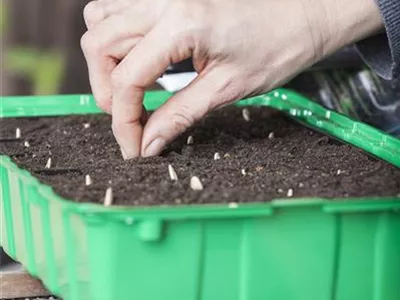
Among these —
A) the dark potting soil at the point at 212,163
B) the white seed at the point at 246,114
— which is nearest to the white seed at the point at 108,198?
the dark potting soil at the point at 212,163

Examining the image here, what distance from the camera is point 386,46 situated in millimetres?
1229

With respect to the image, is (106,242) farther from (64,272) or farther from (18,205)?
(18,205)

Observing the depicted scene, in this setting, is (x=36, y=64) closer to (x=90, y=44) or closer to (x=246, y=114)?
(x=246, y=114)

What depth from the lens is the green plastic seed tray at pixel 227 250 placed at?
84 cm

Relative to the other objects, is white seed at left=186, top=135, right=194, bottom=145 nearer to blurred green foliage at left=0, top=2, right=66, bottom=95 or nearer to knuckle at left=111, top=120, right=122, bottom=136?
knuckle at left=111, top=120, right=122, bottom=136

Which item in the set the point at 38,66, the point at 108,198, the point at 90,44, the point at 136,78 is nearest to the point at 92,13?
the point at 90,44

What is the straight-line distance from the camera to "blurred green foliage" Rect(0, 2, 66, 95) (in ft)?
11.1

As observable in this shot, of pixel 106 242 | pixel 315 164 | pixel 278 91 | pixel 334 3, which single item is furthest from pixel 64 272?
pixel 278 91

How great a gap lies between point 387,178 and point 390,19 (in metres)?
0.21

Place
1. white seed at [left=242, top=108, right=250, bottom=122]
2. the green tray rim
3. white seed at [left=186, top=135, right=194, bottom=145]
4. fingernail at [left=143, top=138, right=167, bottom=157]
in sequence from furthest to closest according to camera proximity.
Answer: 1. white seed at [left=242, top=108, right=250, bottom=122]
2. white seed at [left=186, top=135, right=194, bottom=145]
3. fingernail at [left=143, top=138, right=167, bottom=157]
4. the green tray rim

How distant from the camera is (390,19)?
3.65 ft

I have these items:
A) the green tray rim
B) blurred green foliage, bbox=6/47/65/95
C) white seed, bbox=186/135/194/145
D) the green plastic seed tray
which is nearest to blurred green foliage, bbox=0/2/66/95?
blurred green foliage, bbox=6/47/65/95

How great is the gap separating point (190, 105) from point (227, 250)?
30 centimetres

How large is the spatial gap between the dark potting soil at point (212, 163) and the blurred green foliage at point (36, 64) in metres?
1.98
